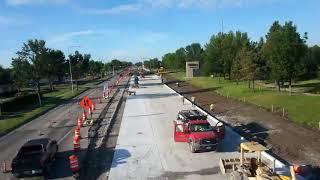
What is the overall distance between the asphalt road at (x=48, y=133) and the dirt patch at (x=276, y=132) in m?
12.2

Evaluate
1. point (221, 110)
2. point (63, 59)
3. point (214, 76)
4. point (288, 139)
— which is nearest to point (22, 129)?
point (221, 110)

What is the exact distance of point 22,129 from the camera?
41062mm

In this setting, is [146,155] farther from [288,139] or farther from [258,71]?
[258,71]

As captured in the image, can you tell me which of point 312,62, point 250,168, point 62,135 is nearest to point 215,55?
point 312,62

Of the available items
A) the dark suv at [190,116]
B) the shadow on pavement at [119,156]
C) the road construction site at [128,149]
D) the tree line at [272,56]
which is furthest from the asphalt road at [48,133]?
the tree line at [272,56]

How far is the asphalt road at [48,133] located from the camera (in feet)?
90.7

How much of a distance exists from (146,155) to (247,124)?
41.6 feet

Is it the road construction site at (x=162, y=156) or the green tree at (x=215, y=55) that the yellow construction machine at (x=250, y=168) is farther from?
the green tree at (x=215, y=55)

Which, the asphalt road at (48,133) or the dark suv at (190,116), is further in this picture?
the dark suv at (190,116)

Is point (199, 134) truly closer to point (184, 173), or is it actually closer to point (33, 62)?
point (184, 173)

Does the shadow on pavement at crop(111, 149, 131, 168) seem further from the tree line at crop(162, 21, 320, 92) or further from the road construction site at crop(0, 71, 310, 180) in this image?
the tree line at crop(162, 21, 320, 92)

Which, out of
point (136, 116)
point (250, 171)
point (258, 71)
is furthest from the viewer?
point (258, 71)

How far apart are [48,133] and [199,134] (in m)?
16.3

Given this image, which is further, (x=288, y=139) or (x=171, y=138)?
(x=171, y=138)
